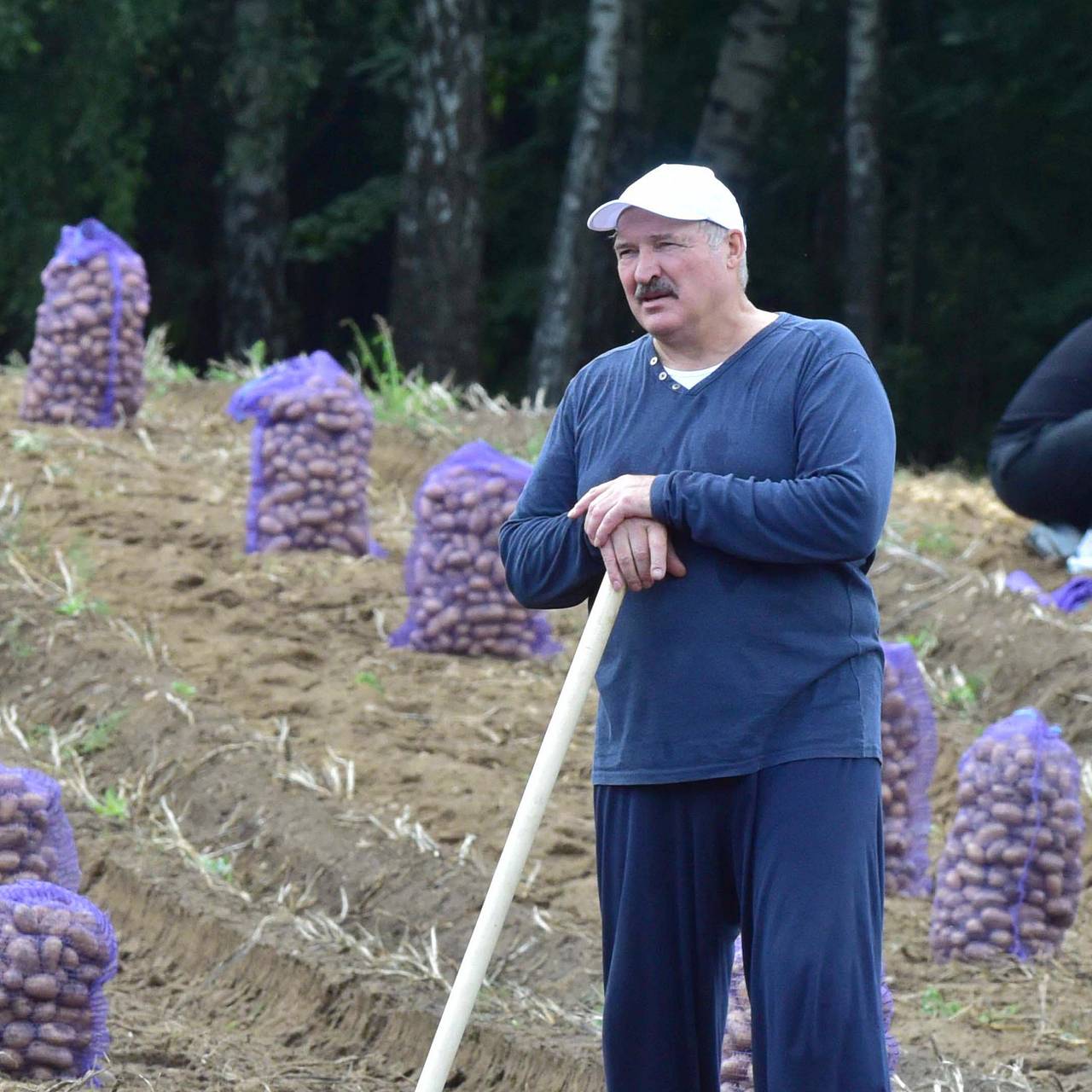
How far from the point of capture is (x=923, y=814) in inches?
217

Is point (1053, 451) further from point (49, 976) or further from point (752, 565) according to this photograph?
point (49, 976)

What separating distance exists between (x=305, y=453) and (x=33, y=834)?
3.27m

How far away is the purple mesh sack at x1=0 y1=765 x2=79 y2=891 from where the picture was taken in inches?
162

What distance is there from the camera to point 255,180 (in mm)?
15664

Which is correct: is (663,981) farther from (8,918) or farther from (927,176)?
(927,176)

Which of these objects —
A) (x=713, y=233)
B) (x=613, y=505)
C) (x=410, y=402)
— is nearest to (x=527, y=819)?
(x=613, y=505)

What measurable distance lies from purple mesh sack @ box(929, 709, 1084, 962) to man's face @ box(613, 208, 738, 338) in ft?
6.82

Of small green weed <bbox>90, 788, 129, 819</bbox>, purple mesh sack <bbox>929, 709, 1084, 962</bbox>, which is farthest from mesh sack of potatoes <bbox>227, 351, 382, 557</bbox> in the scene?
purple mesh sack <bbox>929, 709, 1084, 962</bbox>

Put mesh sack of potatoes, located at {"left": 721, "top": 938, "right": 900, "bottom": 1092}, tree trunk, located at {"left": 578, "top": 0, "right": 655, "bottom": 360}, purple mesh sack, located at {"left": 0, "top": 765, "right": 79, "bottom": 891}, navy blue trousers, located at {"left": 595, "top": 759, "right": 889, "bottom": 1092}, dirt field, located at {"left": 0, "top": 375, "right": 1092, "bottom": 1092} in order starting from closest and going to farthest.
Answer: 1. navy blue trousers, located at {"left": 595, "top": 759, "right": 889, "bottom": 1092}
2. mesh sack of potatoes, located at {"left": 721, "top": 938, "right": 900, "bottom": 1092}
3. purple mesh sack, located at {"left": 0, "top": 765, "right": 79, "bottom": 891}
4. dirt field, located at {"left": 0, "top": 375, "right": 1092, "bottom": 1092}
5. tree trunk, located at {"left": 578, "top": 0, "right": 655, "bottom": 360}

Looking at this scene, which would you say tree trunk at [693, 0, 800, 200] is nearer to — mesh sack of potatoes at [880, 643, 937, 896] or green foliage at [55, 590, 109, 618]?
green foliage at [55, 590, 109, 618]

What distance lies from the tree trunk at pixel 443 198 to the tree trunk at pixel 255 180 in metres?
1.56

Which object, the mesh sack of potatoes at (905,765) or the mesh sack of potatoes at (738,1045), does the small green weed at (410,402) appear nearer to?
the mesh sack of potatoes at (905,765)

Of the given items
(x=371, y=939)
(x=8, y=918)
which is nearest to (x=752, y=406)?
(x=8, y=918)

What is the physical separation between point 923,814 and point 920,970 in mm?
640
